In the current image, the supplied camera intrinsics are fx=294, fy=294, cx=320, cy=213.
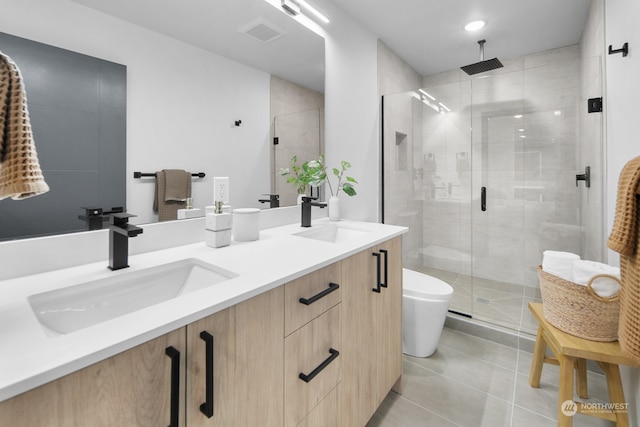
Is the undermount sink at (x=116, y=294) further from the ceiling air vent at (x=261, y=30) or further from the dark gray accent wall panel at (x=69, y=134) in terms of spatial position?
the ceiling air vent at (x=261, y=30)

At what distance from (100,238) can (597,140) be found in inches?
110

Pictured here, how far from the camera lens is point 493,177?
9.36 feet

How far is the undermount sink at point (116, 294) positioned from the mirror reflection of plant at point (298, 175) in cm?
94

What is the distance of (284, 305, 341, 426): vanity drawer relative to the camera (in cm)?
88

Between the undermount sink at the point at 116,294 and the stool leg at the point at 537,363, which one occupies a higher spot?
the undermount sink at the point at 116,294

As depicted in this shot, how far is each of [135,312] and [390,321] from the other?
1.17 metres

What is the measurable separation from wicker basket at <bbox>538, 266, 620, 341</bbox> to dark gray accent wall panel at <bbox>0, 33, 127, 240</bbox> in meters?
1.83

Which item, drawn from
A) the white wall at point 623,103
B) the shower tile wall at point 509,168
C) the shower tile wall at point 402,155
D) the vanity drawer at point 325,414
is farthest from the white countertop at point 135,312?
the shower tile wall at point 509,168

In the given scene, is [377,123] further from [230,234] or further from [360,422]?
[360,422]

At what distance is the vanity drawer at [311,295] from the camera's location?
871 mm

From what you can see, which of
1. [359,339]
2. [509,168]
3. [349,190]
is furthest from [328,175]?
[509,168]

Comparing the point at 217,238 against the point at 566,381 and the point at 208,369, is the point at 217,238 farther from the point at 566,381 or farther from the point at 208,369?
the point at 566,381

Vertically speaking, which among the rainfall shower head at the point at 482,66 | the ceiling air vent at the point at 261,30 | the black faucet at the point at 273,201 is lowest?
the black faucet at the point at 273,201

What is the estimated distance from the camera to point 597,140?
192 cm
